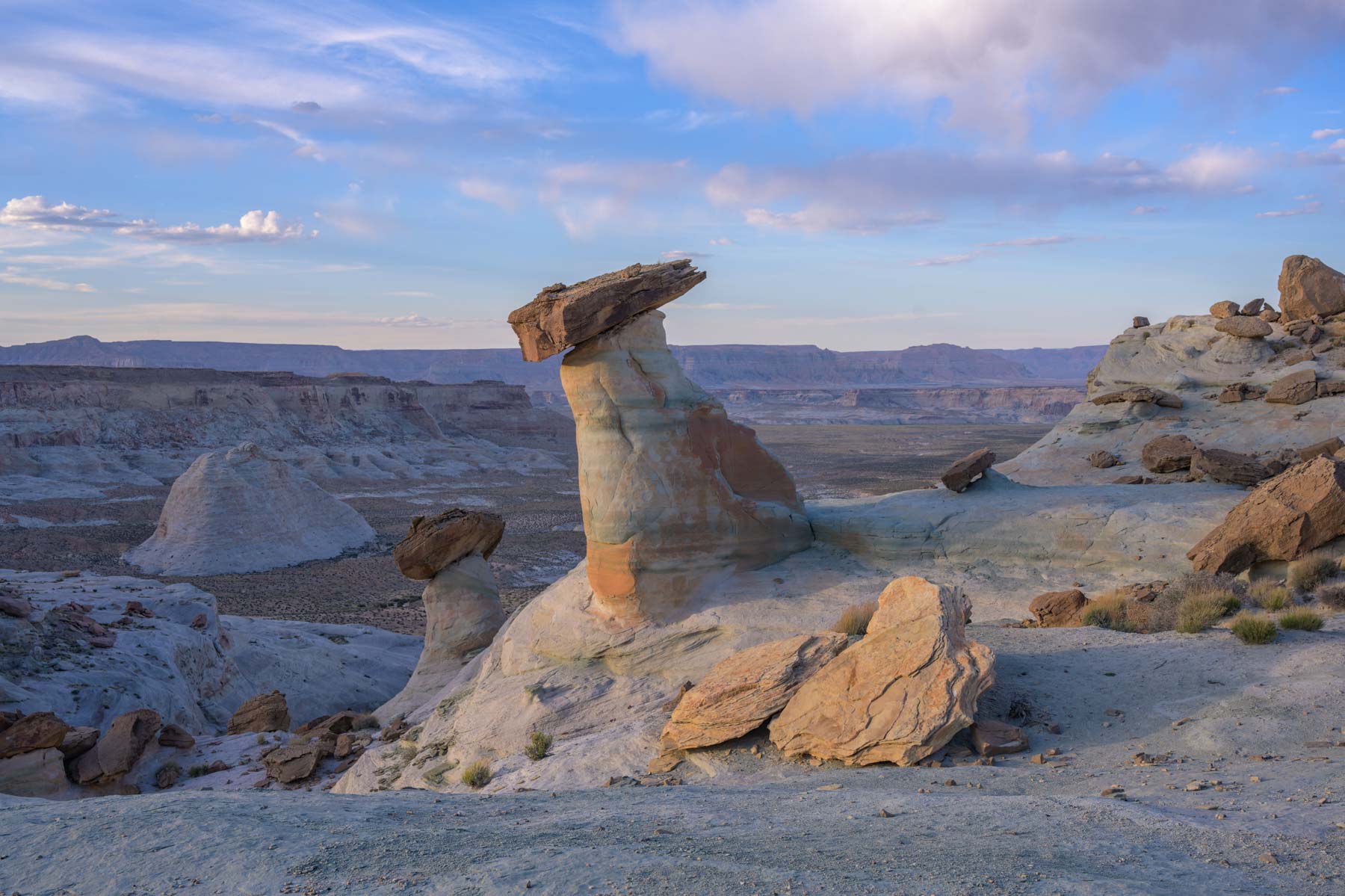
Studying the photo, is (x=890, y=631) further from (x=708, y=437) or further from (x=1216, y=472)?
(x=1216, y=472)

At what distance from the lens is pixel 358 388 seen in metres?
70.1

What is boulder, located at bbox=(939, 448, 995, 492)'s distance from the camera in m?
14.9

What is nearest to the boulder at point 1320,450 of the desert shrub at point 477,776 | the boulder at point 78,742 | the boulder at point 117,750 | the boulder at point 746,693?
the boulder at point 746,693

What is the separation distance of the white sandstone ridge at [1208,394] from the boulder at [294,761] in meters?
Answer: 15.1

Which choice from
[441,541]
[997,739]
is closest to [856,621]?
[997,739]

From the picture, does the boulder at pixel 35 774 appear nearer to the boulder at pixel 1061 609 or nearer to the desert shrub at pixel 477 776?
the desert shrub at pixel 477 776

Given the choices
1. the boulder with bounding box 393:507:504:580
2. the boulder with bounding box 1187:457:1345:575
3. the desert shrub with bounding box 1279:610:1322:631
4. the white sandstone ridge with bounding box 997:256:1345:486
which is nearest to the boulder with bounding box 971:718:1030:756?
the desert shrub with bounding box 1279:610:1322:631

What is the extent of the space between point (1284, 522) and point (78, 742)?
618 inches

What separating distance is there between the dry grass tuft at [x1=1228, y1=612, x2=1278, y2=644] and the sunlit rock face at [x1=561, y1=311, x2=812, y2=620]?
5678 millimetres

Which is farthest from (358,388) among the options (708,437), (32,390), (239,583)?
(708,437)

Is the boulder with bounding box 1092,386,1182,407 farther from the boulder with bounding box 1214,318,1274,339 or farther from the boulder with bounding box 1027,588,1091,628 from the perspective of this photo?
the boulder with bounding box 1027,588,1091,628

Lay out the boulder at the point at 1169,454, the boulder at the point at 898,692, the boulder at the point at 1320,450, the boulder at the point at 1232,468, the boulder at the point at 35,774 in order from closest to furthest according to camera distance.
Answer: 1. the boulder at the point at 898,692
2. the boulder at the point at 35,774
3. the boulder at the point at 1232,468
4. the boulder at the point at 1320,450
5. the boulder at the point at 1169,454

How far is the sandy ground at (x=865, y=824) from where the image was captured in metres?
4.80

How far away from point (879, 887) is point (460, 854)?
232 centimetres
